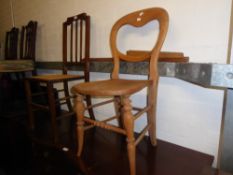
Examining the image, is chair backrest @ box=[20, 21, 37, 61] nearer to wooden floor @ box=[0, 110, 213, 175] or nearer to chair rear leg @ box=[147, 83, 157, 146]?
wooden floor @ box=[0, 110, 213, 175]

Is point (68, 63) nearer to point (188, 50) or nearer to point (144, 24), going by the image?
point (144, 24)

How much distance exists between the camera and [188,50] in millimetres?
1042

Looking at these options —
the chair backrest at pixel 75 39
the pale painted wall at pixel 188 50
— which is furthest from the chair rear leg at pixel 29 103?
the pale painted wall at pixel 188 50

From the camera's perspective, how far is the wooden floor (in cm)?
96

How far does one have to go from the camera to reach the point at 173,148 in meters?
1.14

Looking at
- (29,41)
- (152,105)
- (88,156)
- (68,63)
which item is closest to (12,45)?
(29,41)

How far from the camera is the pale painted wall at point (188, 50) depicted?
3.11ft

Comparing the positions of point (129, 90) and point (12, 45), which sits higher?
point (12, 45)

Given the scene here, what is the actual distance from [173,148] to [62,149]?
0.71 m

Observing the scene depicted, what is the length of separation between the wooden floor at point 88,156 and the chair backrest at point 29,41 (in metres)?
0.79

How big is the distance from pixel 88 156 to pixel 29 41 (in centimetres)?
152

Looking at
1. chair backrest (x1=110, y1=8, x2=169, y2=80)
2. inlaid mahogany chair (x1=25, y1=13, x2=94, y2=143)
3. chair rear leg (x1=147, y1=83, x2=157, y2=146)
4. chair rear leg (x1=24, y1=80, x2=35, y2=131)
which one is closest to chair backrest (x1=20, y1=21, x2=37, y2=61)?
inlaid mahogany chair (x1=25, y1=13, x2=94, y2=143)

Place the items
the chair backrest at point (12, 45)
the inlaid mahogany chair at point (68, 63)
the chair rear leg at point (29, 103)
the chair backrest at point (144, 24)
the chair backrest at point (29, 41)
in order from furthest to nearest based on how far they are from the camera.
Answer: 1. the chair backrest at point (12, 45)
2. the chair backrest at point (29, 41)
3. the chair rear leg at point (29, 103)
4. the inlaid mahogany chair at point (68, 63)
5. the chair backrest at point (144, 24)

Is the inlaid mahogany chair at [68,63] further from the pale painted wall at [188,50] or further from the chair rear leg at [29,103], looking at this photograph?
the pale painted wall at [188,50]
